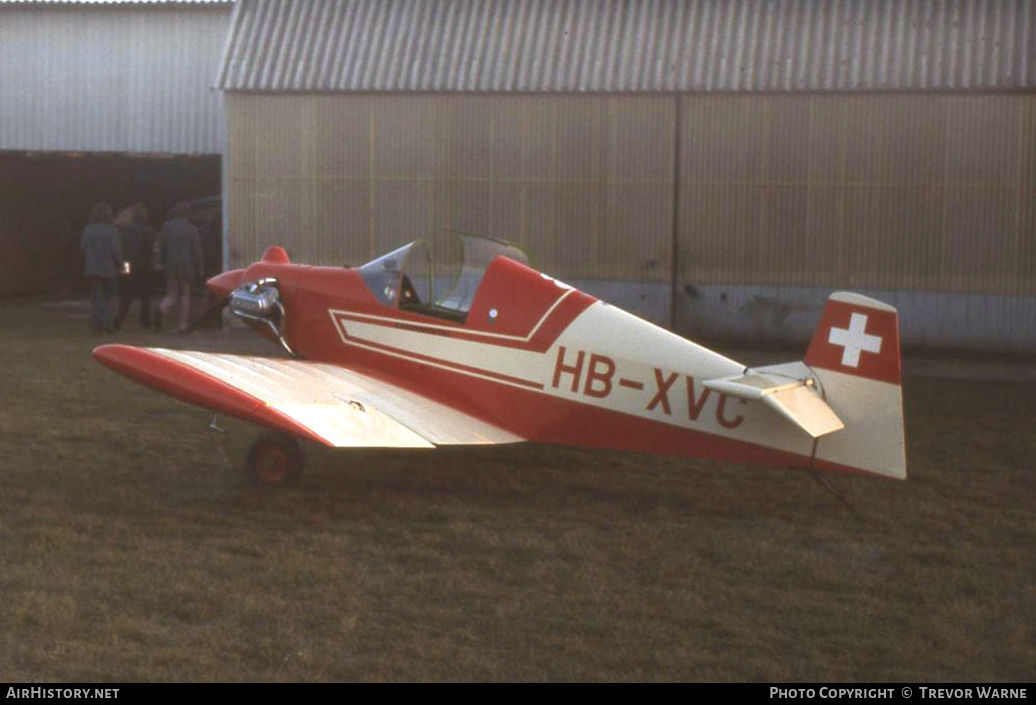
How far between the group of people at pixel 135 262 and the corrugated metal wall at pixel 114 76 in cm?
274

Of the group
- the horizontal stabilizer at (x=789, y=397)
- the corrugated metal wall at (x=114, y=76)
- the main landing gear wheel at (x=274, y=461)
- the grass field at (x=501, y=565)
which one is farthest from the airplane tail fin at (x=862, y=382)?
the corrugated metal wall at (x=114, y=76)

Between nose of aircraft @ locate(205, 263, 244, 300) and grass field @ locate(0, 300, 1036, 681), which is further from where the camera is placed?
nose of aircraft @ locate(205, 263, 244, 300)

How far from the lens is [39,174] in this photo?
27.3 metres

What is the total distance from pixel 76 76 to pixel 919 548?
711 inches

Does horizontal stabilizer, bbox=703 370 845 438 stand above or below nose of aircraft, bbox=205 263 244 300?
below

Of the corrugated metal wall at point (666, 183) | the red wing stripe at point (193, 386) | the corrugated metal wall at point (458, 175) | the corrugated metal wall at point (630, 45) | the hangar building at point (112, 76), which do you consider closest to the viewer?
the red wing stripe at point (193, 386)

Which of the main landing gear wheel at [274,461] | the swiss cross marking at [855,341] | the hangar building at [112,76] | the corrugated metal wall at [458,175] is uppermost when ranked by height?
the hangar building at [112,76]

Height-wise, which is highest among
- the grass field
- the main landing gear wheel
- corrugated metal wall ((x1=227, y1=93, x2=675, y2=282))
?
corrugated metal wall ((x1=227, y1=93, x2=675, y2=282))

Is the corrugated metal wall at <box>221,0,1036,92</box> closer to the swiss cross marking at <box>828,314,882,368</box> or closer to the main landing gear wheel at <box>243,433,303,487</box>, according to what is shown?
the swiss cross marking at <box>828,314,882,368</box>

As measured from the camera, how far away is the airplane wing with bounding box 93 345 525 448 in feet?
28.3

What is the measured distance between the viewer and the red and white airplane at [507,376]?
862cm

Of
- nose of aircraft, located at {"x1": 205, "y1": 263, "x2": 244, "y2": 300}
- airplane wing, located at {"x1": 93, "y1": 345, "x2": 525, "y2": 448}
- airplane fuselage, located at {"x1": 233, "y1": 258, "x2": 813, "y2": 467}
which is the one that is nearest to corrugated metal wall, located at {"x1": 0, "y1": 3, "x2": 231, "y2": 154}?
nose of aircraft, located at {"x1": 205, "y1": 263, "x2": 244, "y2": 300}

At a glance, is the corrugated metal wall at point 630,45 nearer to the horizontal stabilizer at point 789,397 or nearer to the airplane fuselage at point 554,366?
the airplane fuselage at point 554,366

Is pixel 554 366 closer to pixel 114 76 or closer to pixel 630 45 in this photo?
pixel 630 45
